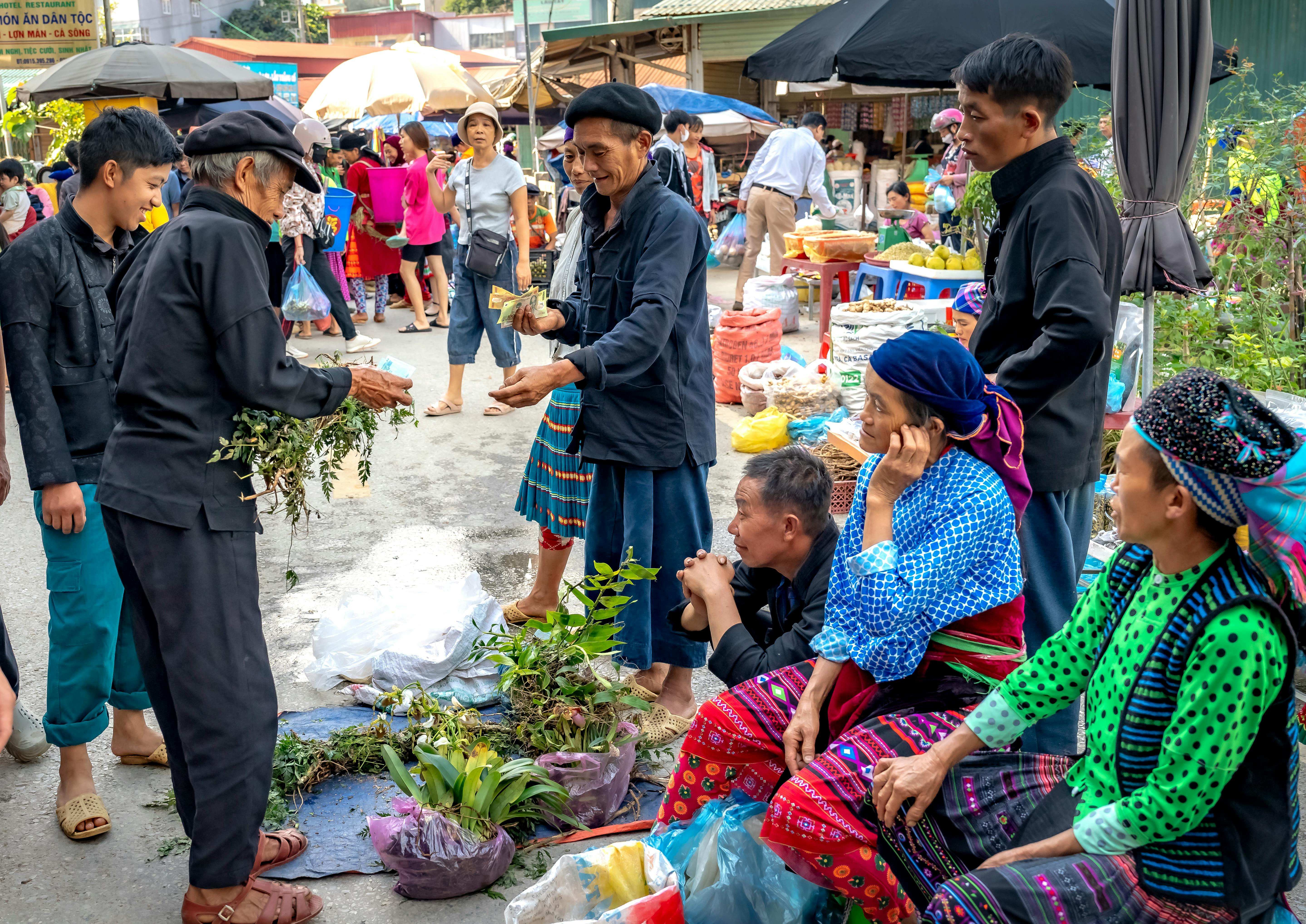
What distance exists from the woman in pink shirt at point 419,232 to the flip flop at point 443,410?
2579 mm

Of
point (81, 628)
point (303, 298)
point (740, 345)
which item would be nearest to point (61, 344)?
point (81, 628)

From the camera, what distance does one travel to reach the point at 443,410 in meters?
7.70

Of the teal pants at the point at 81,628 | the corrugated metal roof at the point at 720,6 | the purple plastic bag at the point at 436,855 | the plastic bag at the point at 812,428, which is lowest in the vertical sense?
the purple plastic bag at the point at 436,855

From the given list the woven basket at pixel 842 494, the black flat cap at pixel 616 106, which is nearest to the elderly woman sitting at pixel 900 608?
the black flat cap at pixel 616 106

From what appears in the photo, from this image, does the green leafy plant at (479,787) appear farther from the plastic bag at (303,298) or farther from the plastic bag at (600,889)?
the plastic bag at (303,298)

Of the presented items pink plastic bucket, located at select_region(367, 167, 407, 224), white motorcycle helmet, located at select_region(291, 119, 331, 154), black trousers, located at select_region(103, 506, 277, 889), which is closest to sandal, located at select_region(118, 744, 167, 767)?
black trousers, located at select_region(103, 506, 277, 889)

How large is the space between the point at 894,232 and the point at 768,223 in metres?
1.33

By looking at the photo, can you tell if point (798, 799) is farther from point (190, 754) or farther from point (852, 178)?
point (852, 178)

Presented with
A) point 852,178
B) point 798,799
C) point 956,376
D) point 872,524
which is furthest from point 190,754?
point 852,178

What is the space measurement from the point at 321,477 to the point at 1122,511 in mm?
1950

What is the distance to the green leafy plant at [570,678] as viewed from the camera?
10.6 ft

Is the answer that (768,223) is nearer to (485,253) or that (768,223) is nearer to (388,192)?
(388,192)

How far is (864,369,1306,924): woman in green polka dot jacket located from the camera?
5.53 feet

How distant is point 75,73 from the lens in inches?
459
